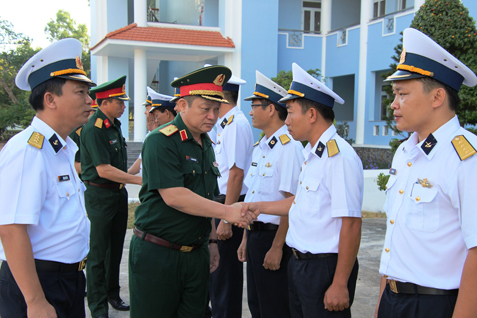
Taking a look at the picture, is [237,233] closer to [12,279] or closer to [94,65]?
[12,279]

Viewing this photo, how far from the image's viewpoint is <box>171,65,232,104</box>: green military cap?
2.60 meters

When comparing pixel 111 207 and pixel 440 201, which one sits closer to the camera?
pixel 440 201

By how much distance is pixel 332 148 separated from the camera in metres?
2.42

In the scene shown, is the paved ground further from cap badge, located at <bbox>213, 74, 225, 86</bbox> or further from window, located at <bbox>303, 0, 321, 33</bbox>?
window, located at <bbox>303, 0, 321, 33</bbox>

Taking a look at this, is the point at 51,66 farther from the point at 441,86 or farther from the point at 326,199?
the point at 441,86

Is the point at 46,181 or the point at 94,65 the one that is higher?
the point at 94,65

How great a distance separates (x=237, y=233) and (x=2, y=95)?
100 feet

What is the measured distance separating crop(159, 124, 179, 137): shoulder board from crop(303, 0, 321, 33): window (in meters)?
14.9

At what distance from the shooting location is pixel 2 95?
94.5 ft

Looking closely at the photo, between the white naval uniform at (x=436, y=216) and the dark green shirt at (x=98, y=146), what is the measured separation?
9.29 ft

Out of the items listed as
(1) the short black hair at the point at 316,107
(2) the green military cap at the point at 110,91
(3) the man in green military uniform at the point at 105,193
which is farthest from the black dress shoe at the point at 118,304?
(1) the short black hair at the point at 316,107

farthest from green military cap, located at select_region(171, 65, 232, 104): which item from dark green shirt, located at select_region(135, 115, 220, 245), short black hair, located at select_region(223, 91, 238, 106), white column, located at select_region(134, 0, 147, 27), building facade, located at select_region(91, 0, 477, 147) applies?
white column, located at select_region(134, 0, 147, 27)

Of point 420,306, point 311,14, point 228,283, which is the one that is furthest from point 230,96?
point 311,14

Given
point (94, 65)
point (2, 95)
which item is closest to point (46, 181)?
point (94, 65)
